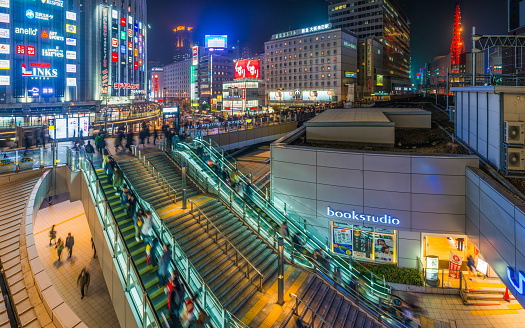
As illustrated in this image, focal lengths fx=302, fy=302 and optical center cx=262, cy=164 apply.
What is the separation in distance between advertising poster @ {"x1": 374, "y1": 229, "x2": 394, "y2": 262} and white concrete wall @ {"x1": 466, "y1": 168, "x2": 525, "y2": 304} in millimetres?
3115

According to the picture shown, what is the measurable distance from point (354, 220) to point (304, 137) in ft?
27.7

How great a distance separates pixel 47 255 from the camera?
16.3 meters

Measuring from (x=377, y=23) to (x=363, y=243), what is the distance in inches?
4578

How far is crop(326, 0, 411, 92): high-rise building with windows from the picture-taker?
110 meters

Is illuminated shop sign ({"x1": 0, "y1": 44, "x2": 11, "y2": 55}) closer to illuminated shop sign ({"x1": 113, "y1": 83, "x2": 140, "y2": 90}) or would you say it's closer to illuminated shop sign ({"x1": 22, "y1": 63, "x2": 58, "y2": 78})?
illuminated shop sign ({"x1": 22, "y1": 63, "x2": 58, "y2": 78})

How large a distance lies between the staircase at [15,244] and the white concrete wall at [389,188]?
11.1 meters

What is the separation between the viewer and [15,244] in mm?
9797

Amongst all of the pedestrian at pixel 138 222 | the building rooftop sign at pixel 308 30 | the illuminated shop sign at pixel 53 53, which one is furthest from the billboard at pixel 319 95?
the pedestrian at pixel 138 222

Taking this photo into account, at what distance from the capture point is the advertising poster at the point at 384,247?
45.6 feet

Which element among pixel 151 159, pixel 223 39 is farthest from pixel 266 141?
pixel 223 39

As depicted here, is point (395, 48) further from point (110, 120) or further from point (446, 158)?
point (446, 158)

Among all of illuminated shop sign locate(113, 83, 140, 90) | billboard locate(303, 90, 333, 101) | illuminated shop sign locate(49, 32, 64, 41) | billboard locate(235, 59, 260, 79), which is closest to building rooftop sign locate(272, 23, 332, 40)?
billboard locate(303, 90, 333, 101)

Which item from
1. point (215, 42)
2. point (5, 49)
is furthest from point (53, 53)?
point (215, 42)

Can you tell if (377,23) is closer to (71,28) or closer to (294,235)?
(71,28)
